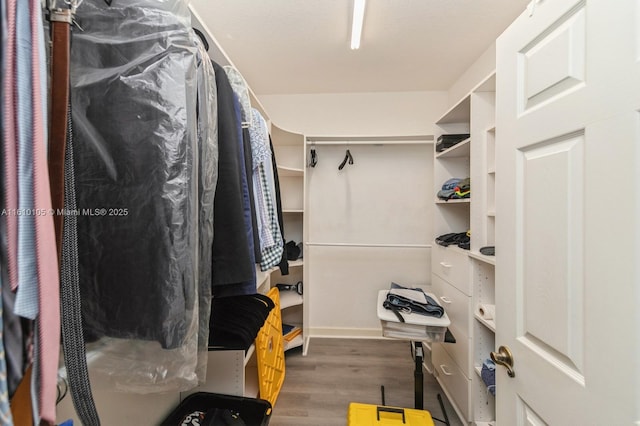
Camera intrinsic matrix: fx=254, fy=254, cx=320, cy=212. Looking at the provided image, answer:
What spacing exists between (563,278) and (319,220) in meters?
2.16

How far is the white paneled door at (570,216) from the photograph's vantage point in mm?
527

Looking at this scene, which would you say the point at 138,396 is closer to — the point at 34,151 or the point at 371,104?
the point at 34,151

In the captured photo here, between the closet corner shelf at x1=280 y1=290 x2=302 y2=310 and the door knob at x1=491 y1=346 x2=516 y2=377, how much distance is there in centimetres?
169

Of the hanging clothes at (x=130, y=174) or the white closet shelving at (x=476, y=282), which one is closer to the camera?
the hanging clothes at (x=130, y=174)

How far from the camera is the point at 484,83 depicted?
1.47 meters

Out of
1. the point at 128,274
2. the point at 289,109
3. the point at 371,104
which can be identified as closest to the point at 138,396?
the point at 128,274

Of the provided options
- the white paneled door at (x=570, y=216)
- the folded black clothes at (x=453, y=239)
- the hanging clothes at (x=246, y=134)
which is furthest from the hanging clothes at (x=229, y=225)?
the folded black clothes at (x=453, y=239)

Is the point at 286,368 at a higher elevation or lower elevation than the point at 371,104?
lower

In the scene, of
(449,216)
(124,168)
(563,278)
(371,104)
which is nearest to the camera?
(124,168)

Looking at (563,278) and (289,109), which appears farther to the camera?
(289,109)

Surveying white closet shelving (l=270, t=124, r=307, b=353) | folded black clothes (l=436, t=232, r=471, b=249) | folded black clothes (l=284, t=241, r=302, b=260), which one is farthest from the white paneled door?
white closet shelving (l=270, t=124, r=307, b=353)

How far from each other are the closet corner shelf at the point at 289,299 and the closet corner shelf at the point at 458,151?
1770mm

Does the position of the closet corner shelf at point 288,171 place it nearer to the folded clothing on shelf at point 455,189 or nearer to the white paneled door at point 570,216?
the folded clothing on shelf at point 455,189

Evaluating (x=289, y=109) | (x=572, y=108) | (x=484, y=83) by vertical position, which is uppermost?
(x=289, y=109)
